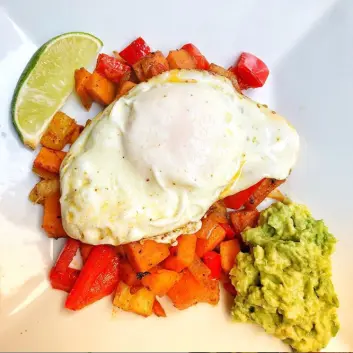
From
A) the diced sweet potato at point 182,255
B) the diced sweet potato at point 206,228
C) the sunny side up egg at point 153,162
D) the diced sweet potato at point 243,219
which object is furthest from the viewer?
the diced sweet potato at point 243,219

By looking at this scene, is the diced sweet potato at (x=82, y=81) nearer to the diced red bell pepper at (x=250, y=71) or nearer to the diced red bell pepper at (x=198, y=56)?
the diced red bell pepper at (x=198, y=56)

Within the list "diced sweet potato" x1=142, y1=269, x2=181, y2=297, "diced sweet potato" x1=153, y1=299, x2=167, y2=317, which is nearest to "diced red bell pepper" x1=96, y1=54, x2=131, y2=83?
"diced sweet potato" x1=142, y1=269, x2=181, y2=297

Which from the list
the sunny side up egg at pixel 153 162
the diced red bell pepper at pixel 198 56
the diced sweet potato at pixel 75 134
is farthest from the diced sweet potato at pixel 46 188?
the diced red bell pepper at pixel 198 56

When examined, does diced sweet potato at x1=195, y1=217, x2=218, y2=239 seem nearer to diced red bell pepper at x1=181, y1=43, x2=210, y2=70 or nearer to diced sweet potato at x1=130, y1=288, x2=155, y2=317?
diced sweet potato at x1=130, y1=288, x2=155, y2=317

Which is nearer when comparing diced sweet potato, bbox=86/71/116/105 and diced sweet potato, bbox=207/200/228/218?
diced sweet potato, bbox=86/71/116/105

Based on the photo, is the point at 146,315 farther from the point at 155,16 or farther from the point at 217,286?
the point at 155,16

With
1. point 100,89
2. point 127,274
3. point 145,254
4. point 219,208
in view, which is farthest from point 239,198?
point 100,89

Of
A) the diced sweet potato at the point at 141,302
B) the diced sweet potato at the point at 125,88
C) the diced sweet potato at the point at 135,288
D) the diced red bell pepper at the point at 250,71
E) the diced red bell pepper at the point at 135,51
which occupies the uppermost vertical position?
the diced red bell pepper at the point at 135,51
